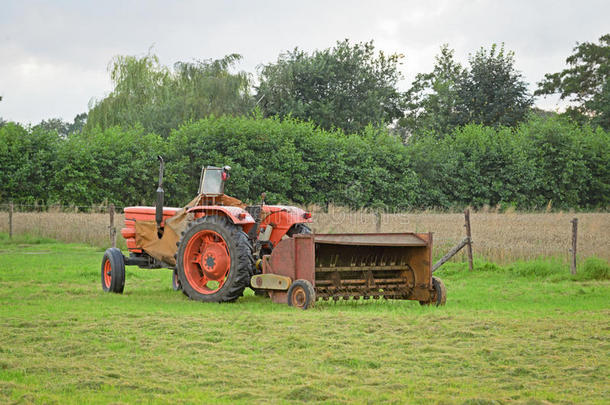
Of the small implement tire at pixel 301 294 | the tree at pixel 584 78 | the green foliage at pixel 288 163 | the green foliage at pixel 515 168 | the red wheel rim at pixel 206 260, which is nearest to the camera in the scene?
the small implement tire at pixel 301 294

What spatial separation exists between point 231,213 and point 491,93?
3917 cm

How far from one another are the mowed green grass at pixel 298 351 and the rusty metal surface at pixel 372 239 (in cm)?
86

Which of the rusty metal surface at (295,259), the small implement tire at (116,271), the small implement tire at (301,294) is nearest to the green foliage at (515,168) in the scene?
the small implement tire at (116,271)

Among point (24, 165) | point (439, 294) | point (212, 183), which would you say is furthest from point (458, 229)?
point (24, 165)

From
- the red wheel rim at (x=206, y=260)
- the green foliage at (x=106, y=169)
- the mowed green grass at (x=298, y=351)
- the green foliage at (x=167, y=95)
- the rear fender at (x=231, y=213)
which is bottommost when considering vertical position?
the mowed green grass at (x=298, y=351)

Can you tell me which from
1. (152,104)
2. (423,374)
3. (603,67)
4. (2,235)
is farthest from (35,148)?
(603,67)

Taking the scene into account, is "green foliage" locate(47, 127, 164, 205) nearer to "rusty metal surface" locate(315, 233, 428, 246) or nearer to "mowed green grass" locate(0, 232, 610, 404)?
"mowed green grass" locate(0, 232, 610, 404)

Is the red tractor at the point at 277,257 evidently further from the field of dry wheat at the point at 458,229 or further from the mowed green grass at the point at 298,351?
the field of dry wheat at the point at 458,229

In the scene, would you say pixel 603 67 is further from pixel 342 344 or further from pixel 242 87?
pixel 342 344

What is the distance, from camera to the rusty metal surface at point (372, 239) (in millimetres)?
10000

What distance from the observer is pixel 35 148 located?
27.8 m

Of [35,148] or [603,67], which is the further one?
[603,67]

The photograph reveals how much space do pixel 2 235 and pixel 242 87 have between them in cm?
2180

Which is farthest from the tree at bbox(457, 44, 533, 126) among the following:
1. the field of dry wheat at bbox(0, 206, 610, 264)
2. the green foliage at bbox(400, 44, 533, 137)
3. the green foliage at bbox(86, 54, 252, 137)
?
the field of dry wheat at bbox(0, 206, 610, 264)
